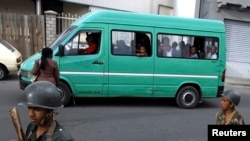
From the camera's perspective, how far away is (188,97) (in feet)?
30.2

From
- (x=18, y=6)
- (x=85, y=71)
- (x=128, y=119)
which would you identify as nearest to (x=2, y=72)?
(x=85, y=71)

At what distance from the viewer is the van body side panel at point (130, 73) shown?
8.51 meters

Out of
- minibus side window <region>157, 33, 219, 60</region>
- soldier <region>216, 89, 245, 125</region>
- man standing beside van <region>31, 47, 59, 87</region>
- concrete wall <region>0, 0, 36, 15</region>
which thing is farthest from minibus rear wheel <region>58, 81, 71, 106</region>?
concrete wall <region>0, 0, 36, 15</region>

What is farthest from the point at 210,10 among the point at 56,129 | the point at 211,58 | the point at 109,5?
the point at 56,129

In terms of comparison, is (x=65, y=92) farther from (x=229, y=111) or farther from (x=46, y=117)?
(x=46, y=117)

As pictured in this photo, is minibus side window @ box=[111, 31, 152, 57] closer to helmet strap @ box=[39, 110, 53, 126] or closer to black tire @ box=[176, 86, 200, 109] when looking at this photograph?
black tire @ box=[176, 86, 200, 109]

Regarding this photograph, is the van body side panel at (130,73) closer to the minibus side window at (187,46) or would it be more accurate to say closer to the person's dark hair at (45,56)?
the minibus side window at (187,46)

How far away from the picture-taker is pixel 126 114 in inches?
316

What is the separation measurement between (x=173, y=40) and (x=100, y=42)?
1.97 m

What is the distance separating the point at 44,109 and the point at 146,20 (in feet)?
22.4

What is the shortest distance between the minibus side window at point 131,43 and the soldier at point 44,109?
21.0ft

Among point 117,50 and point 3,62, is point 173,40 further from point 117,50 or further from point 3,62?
point 3,62

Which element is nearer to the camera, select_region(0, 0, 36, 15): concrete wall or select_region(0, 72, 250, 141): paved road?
select_region(0, 72, 250, 141): paved road

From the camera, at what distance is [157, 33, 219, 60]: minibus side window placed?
8.92 meters
